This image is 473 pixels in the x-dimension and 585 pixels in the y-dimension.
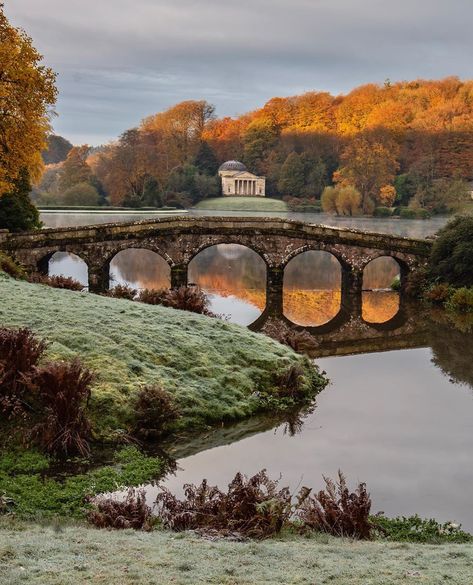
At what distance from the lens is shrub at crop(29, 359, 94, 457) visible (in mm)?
12527

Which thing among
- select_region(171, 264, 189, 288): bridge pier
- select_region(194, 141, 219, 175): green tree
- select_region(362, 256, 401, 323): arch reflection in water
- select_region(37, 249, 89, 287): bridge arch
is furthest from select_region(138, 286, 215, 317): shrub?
select_region(194, 141, 219, 175): green tree

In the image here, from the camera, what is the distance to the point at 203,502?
10016 mm

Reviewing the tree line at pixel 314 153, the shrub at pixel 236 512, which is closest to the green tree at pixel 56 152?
the tree line at pixel 314 153

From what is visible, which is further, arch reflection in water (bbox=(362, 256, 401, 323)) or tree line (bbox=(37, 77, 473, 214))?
tree line (bbox=(37, 77, 473, 214))

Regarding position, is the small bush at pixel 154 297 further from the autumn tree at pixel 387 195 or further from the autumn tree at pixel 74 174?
the autumn tree at pixel 74 174

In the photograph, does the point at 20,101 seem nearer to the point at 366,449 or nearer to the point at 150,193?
the point at 366,449

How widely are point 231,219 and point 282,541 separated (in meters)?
29.1

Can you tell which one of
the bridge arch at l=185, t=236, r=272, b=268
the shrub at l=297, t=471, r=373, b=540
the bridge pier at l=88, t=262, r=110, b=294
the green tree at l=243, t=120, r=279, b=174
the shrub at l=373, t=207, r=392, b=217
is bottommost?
the shrub at l=297, t=471, r=373, b=540

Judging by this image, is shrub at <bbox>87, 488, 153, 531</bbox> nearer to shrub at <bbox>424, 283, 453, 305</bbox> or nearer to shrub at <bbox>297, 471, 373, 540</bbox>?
shrub at <bbox>297, 471, 373, 540</bbox>

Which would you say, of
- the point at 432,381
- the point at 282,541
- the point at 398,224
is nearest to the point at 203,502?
the point at 282,541

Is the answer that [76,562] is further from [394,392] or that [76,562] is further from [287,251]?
[287,251]

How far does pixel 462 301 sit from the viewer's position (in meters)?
32.0

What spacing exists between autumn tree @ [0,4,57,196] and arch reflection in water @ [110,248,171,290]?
10531mm

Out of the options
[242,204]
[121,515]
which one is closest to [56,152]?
[242,204]
